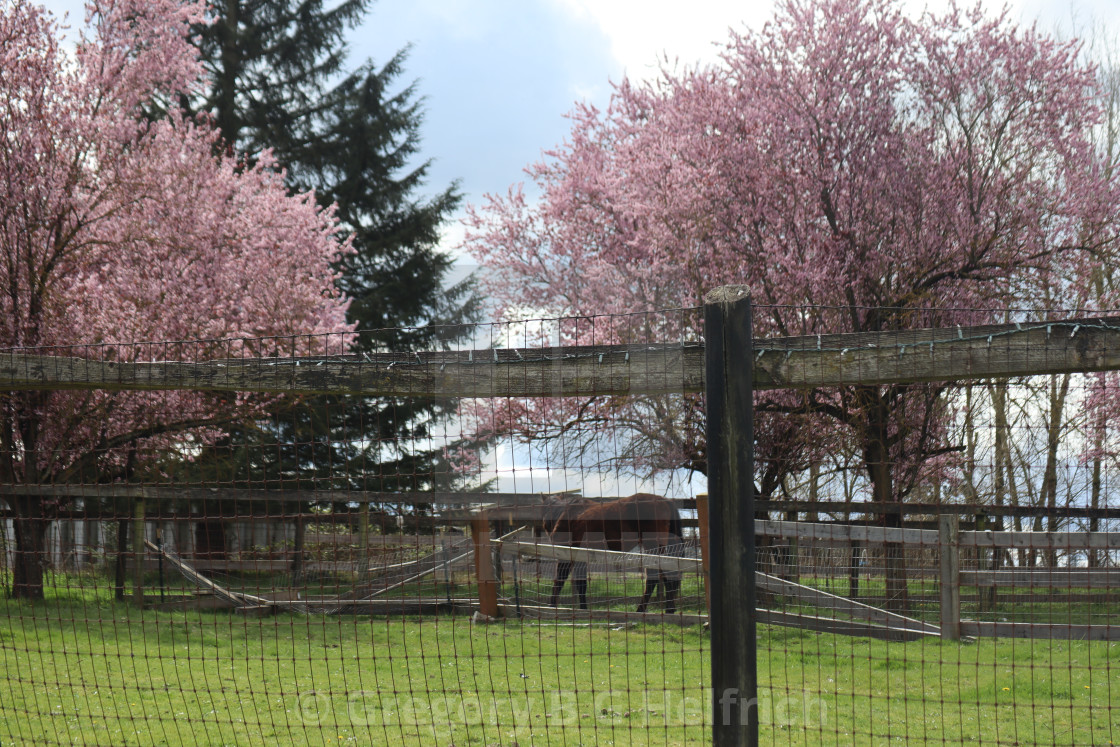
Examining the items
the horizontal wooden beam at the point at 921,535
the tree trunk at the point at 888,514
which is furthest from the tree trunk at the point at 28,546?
the tree trunk at the point at 888,514

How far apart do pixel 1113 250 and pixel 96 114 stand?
15328 mm

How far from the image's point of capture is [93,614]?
991 cm

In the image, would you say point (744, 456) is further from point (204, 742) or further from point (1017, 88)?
point (1017, 88)

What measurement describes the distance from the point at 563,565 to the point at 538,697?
4372 mm

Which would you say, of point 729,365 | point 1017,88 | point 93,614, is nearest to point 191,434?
point 93,614

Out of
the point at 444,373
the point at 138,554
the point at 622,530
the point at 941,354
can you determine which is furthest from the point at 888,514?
the point at 138,554

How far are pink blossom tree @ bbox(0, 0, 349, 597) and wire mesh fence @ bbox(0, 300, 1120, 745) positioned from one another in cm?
18

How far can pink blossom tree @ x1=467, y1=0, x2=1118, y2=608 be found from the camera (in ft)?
41.0

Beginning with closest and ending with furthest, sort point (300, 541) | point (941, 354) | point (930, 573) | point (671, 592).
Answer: point (941, 354)
point (300, 541)
point (930, 573)
point (671, 592)

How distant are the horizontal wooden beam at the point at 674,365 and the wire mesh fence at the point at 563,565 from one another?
0.04 ft

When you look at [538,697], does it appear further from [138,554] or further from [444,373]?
[444,373]

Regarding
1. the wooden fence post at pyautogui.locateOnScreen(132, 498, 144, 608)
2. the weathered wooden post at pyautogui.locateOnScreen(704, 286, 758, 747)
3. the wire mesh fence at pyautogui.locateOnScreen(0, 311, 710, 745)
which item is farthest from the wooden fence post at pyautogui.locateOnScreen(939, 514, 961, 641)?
the wooden fence post at pyautogui.locateOnScreen(132, 498, 144, 608)

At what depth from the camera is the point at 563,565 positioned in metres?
10.6

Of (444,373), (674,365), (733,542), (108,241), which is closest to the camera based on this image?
(733,542)
